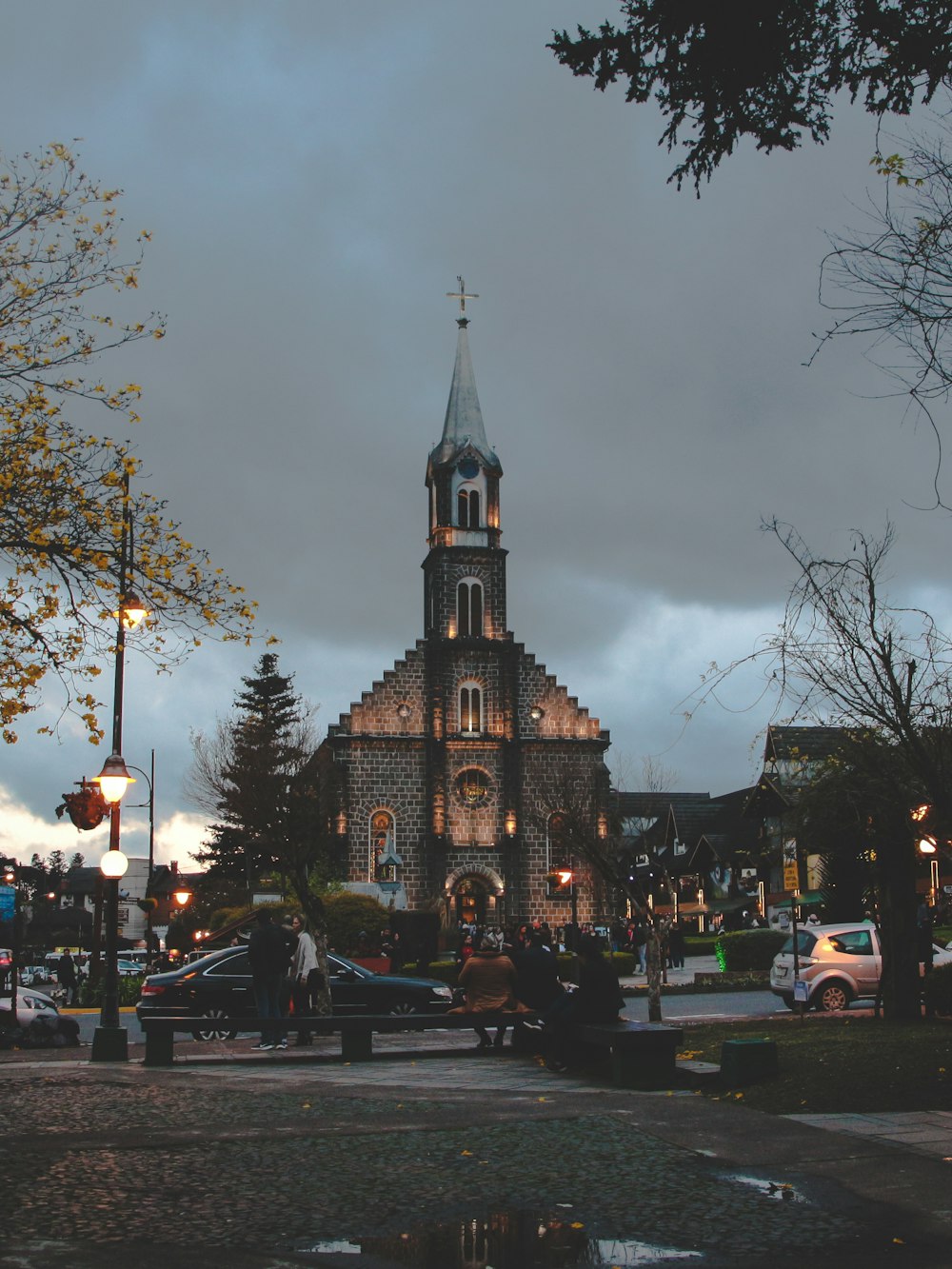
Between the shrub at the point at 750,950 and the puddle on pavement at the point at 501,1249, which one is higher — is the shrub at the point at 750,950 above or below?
below

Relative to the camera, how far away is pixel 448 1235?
6.41 m

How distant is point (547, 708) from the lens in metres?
62.6

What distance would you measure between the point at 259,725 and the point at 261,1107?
184ft

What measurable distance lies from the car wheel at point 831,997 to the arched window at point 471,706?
4024 cm

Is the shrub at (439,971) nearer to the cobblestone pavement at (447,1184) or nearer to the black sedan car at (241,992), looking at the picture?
the black sedan car at (241,992)

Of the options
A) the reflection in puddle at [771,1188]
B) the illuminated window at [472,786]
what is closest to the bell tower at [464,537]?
the illuminated window at [472,786]

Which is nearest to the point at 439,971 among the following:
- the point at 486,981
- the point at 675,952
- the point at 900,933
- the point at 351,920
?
the point at 351,920

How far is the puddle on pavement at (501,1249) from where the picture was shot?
5938 mm

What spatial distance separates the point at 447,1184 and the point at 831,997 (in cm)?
1618

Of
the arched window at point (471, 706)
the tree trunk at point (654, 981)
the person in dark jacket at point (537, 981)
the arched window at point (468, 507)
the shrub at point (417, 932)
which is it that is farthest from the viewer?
the arched window at point (468, 507)

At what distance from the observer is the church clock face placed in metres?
61.1

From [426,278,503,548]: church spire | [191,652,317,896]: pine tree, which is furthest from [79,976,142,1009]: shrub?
[426,278,503,548]: church spire

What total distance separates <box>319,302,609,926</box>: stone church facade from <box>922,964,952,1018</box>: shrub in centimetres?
4106

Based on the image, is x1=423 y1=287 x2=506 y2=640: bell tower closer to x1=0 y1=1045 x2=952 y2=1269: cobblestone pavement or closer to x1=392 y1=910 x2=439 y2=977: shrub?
x1=392 y1=910 x2=439 y2=977: shrub
